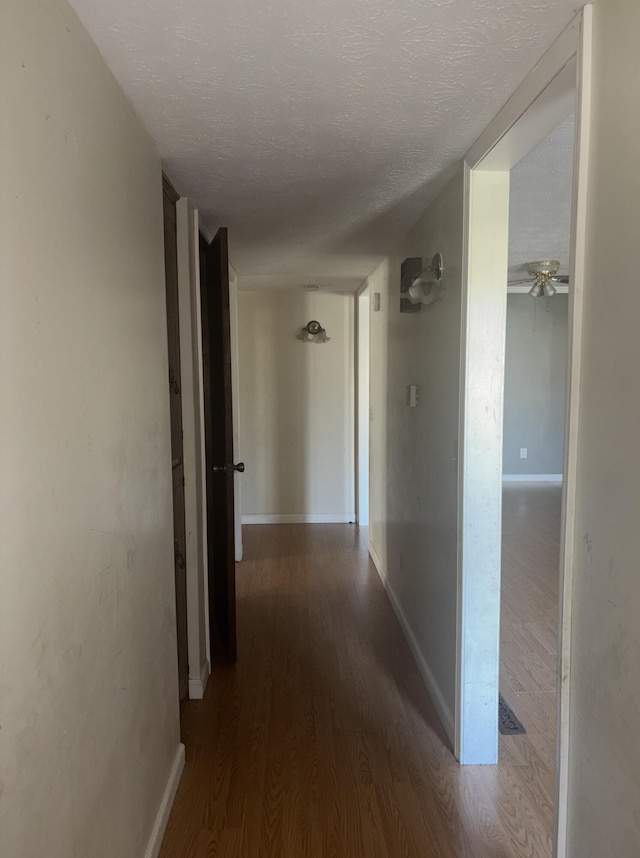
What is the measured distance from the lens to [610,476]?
108 centimetres

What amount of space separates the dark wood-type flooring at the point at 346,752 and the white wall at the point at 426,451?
0.71 feet

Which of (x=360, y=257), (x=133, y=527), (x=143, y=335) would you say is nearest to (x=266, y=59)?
(x=143, y=335)

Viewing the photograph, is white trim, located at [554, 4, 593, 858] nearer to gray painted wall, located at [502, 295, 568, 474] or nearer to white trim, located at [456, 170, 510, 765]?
white trim, located at [456, 170, 510, 765]

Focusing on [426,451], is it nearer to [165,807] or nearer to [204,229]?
[204,229]

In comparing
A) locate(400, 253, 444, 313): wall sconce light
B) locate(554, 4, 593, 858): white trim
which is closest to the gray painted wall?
locate(400, 253, 444, 313): wall sconce light

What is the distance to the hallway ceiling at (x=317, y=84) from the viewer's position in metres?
1.13

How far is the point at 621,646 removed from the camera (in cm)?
105

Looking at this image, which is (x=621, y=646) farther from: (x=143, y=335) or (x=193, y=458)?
(x=193, y=458)

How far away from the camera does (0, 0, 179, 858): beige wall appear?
34.8 inches

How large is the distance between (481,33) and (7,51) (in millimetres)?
918

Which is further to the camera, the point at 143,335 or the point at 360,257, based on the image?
the point at 360,257

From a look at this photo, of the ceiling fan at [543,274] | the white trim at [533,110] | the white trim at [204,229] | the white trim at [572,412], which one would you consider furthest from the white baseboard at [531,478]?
the white trim at [572,412]

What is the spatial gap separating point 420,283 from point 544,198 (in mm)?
774

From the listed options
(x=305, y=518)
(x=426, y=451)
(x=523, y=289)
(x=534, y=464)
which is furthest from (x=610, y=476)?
(x=534, y=464)
